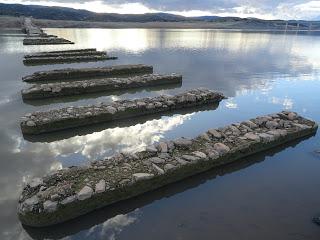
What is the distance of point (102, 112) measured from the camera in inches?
452

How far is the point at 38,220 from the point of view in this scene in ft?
19.7

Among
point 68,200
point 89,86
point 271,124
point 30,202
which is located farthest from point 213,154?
point 89,86

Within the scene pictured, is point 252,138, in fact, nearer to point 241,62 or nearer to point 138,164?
point 138,164

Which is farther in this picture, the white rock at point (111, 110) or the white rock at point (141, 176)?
the white rock at point (111, 110)

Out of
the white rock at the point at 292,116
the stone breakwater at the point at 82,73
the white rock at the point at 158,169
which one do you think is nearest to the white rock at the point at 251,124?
the white rock at the point at 292,116

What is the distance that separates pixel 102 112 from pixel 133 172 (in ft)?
15.6

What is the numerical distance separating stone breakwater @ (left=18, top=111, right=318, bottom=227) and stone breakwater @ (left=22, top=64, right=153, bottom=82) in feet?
41.2

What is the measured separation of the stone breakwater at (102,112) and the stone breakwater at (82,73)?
8023 mm

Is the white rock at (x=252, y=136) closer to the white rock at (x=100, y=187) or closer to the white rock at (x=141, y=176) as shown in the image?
the white rock at (x=141, y=176)

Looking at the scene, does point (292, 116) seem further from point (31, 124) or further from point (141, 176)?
point (31, 124)

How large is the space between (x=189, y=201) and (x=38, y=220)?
3.33 metres

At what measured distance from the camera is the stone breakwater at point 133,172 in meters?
6.15

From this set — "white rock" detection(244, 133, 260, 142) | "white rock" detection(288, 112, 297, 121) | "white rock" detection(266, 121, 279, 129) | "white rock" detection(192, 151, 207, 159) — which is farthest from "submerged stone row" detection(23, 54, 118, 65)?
"white rock" detection(192, 151, 207, 159)

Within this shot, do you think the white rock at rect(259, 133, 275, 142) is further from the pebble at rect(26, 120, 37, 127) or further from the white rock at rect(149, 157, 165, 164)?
the pebble at rect(26, 120, 37, 127)
